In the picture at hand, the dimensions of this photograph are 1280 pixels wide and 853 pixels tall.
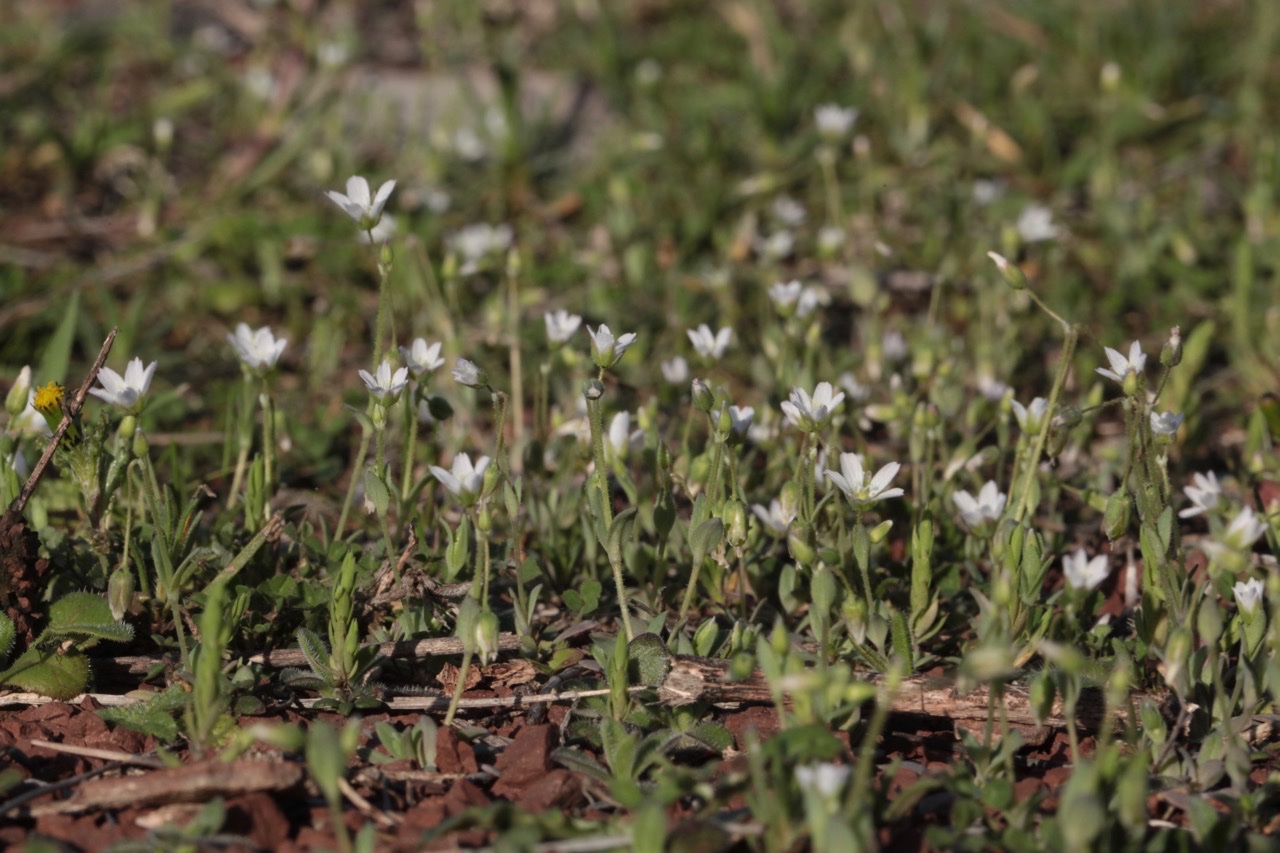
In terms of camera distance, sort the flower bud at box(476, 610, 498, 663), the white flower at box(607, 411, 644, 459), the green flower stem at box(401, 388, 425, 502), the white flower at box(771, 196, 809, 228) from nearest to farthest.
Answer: the flower bud at box(476, 610, 498, 663)
the green flower stem at box(401, 388, 425, 502)
the white flower at box(607, 411, 644, 459)
the white flower at box(771, 196, 809, 228)

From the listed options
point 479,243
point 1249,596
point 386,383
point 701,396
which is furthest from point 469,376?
point 479,243

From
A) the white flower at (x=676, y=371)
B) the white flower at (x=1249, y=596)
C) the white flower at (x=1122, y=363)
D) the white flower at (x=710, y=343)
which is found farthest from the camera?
the white flower at (x=676, y=371)

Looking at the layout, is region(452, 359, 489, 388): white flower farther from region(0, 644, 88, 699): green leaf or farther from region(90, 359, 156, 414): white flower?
region(0, 644, 88, 699): green leaf

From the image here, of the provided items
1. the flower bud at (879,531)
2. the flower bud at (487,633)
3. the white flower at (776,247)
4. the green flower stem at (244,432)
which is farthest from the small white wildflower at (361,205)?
the white flower at (776,247)

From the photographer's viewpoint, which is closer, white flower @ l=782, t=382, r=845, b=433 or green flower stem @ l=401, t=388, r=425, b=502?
white flower @ l=782, t=382, r=845, b=433

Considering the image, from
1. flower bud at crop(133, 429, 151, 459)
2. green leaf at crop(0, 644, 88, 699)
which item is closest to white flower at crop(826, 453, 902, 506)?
flower bud at crop(133, 429, 151, 459)

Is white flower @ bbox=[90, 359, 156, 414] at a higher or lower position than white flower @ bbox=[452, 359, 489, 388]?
lower

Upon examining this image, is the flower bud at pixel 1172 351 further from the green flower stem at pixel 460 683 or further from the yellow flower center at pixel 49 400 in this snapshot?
the yellow flower center at pixel 49 400
